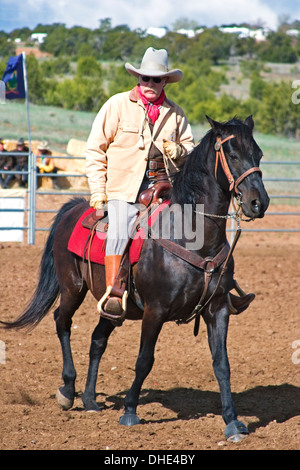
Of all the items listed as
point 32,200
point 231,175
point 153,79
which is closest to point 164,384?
point 231,175

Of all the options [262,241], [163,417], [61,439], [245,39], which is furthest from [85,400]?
[245,39]

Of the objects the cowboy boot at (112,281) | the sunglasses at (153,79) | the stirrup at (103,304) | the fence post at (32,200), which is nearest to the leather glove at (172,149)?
the sunglasses at (153,79)

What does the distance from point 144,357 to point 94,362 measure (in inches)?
33.9

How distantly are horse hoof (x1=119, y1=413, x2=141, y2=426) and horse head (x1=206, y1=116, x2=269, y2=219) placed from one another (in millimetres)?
1632

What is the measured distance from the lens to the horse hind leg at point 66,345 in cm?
492

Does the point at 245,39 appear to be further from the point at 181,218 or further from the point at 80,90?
the point at 181,218

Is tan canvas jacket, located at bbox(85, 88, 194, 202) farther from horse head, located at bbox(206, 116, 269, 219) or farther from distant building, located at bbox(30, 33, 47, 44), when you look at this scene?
distant building, located at bbox(30, 33, 47, 44)

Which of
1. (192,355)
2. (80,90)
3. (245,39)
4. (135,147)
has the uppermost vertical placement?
(245,39)

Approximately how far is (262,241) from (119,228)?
31.0 ft

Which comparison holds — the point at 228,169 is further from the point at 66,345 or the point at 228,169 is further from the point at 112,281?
the point at 66,345

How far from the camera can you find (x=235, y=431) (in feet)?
13.2

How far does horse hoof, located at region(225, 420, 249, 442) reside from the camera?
4007 millimetres

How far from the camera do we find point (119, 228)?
4465 mm
